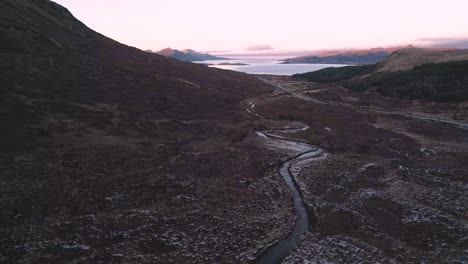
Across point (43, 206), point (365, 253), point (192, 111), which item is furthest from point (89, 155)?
point (192, 111)

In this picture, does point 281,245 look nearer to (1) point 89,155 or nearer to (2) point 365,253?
(2) point 365,253

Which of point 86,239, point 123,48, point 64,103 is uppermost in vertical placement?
point 123,48

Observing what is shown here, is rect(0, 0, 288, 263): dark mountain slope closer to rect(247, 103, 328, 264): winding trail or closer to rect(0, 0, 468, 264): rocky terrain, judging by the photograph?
rect(0, 0, 468, 264): rocky terrain

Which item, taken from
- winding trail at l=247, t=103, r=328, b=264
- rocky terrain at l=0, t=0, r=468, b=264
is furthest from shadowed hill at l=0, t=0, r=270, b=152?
winding trail at l=247, t=103, r=328, b=264

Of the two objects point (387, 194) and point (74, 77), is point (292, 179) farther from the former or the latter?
point (74, 77)

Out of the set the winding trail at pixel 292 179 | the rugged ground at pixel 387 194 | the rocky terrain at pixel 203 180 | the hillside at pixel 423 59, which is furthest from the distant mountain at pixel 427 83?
the winding trail at pixel 292 179
